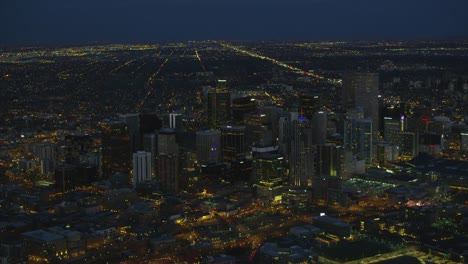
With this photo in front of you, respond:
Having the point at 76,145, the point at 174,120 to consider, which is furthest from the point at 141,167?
the point at 174,120

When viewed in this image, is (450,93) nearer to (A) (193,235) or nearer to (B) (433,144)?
(B) (433,144)

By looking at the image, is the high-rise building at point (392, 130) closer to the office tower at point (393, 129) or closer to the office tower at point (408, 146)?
the office tower at point (393, 129)

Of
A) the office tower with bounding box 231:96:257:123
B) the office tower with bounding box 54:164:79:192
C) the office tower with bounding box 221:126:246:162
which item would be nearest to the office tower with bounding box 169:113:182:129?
the office tower with bounding box 231:96:257:123

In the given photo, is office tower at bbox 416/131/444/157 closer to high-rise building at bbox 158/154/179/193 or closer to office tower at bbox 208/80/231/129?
office tower at bbox 208/80/231/129

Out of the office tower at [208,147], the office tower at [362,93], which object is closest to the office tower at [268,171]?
the office tower at [208,147]

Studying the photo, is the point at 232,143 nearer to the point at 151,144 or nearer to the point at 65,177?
the point at 151,144

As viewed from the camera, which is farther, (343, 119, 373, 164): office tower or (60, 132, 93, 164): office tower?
(343, 119, 373, 164): office tower
